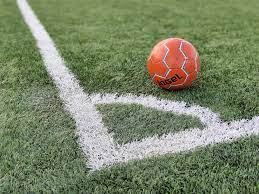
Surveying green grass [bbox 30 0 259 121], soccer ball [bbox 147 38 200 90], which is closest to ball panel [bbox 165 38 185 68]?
soccer ball [bbox 147 38 200 90]

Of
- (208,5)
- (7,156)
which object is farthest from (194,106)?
(208,5)

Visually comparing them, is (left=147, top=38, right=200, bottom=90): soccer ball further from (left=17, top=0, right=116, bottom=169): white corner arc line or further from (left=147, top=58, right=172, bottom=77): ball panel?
(left=17, top=0, right=116, bottom=169): white corner arc line

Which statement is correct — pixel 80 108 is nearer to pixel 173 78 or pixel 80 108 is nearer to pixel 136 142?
pixel 136 142

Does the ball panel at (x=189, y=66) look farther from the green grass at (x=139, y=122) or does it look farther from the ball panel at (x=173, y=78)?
the green grass at (x=139, y=122)

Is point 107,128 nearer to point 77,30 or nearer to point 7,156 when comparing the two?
point 7,156

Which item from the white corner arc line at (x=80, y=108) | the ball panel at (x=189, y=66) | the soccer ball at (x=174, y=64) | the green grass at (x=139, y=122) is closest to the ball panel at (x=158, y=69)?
the soccer ball at (x=174, y=64)

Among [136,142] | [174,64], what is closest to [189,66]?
[174,64]

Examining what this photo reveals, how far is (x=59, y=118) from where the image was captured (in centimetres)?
347

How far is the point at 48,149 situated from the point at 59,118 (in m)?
0.50

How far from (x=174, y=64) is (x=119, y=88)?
2.05 feet

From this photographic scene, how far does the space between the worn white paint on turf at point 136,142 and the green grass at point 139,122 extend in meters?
0.06

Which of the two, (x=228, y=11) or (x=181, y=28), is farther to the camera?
(x=228, y=11)

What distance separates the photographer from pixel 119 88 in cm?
405

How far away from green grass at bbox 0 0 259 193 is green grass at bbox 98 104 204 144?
0.05m
